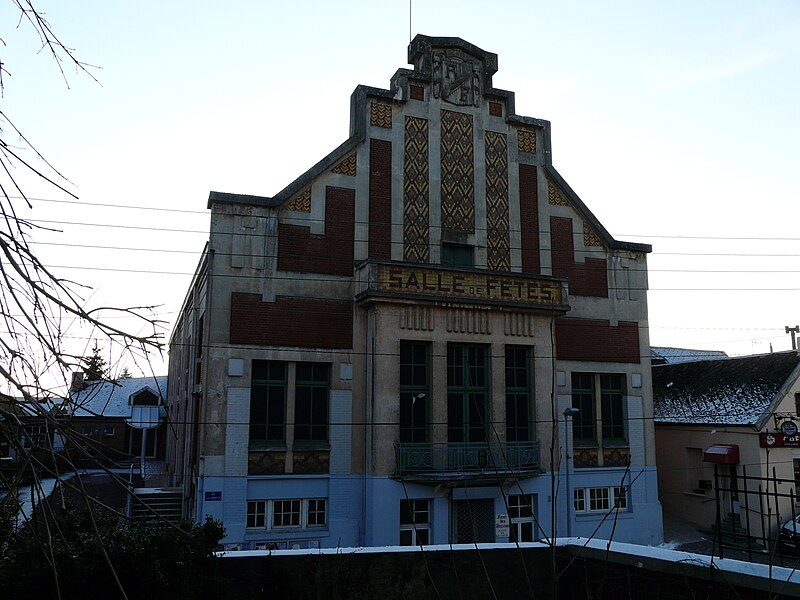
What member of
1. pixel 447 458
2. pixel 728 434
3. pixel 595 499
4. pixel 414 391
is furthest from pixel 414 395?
pixel 728 434

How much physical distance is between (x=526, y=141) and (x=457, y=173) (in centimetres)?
353

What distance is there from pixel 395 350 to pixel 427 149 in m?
7.72

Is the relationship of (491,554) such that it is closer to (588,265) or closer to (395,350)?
(395,350)

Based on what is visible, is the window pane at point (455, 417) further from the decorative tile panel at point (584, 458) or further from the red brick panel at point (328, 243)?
the red brick panel at point (328, 243)

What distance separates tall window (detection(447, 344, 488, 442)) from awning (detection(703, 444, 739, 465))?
1354 cm

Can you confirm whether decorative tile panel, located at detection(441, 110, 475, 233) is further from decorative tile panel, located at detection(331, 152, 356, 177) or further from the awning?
the awning

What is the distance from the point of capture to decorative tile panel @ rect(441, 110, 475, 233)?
24.8 meters

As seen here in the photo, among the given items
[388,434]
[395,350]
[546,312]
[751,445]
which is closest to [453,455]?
[388,434]

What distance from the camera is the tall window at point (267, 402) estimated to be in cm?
2114

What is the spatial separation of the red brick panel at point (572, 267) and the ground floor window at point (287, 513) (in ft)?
40.2

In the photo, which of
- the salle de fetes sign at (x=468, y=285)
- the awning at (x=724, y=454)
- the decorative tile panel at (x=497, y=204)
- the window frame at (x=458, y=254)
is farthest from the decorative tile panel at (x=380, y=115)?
the awning at (x=724, y=454)

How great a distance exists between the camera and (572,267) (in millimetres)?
26484

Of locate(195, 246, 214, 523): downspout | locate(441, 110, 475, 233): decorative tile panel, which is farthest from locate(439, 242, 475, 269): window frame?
locate(195, 246, 214, 523): downspout

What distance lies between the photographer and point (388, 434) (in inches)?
835
